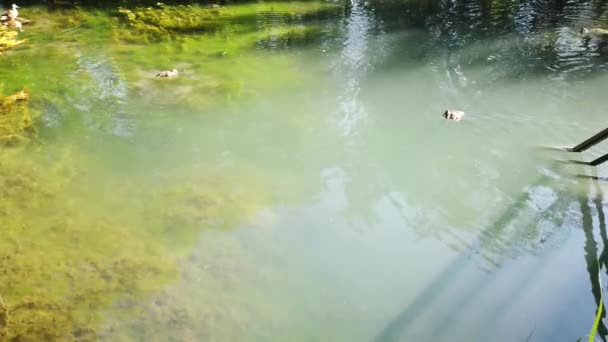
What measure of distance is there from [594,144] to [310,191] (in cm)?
222

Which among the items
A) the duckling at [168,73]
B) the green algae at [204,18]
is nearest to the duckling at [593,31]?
the green algae at [204,18]

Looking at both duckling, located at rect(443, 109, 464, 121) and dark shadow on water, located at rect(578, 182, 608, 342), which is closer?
dark shadow on water, located at rect(578, 182, 608, 342)

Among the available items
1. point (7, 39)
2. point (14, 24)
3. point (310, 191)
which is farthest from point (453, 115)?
point (14, 24)

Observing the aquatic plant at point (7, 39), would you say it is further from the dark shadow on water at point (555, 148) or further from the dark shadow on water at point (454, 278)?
the dark shadow on water at point (555, 148)

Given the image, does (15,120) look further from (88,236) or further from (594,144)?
(594,144)

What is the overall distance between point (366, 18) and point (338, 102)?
324 centimetres

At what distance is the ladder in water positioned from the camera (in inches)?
→ 131

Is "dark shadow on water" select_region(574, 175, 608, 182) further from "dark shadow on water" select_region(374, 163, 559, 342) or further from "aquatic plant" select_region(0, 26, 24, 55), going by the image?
"aquatic plant" select_region(0, 26, 24, 55)

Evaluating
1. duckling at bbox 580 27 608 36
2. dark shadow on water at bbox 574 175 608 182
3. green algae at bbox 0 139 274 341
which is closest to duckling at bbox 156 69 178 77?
green algae at bbox 0 139 274 341

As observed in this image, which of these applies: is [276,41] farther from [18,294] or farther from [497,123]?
[18,294]

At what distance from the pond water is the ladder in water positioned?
9 centimetres

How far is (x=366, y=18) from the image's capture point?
7.64 m

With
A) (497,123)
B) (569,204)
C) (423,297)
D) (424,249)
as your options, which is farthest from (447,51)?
(423,297)

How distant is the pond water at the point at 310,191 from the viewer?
8.75 ft
